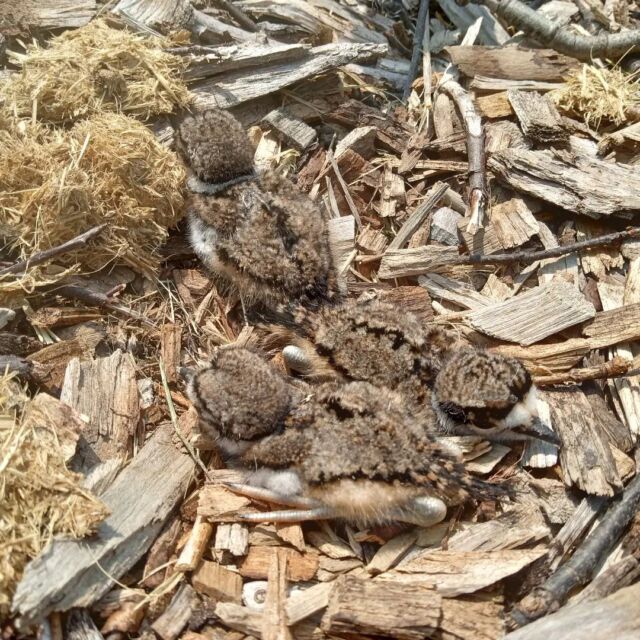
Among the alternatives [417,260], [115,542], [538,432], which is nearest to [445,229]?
[417,260]

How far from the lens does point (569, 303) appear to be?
380 cm

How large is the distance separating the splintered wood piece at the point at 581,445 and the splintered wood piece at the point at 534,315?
1.09 ft

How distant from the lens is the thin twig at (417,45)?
4.95m

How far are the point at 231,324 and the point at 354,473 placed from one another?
129 centimetres

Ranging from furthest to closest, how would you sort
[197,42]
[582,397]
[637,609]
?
1. [197,42]
2. [582,397]
3. [637,609]

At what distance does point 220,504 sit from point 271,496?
234 millimetres

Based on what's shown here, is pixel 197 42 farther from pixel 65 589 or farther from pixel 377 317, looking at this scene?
pixel 65 589

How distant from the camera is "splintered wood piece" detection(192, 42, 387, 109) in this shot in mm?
4484

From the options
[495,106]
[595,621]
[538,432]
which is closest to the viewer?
[595,621]

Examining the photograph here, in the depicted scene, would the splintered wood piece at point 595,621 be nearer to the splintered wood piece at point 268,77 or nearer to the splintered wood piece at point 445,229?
the splintered wood piece at point 445,229

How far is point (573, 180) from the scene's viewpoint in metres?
4.15

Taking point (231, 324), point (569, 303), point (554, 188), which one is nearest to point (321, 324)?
point (231, 324)

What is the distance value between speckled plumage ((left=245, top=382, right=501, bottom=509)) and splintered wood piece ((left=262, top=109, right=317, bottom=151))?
186 centimetres

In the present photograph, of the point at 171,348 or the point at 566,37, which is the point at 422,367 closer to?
the point at 171,348
